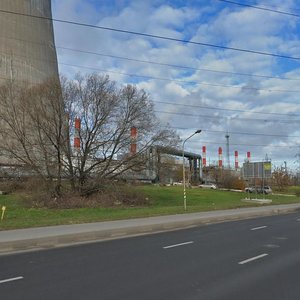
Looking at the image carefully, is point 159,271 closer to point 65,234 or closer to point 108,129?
point 65,234

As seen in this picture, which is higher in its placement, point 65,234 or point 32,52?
point 32,52

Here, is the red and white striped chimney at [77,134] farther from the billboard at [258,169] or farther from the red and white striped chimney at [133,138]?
the billboard at [258,169]

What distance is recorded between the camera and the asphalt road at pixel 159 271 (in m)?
7.69

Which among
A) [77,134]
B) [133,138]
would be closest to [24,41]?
[77,134]

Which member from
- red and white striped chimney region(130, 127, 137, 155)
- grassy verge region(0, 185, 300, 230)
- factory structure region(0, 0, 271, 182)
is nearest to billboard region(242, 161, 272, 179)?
grassy verge region(0, 185, 300, 230)

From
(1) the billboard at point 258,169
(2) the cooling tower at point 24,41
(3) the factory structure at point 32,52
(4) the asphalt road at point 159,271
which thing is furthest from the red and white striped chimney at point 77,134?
(1) the billboard at point 258,169

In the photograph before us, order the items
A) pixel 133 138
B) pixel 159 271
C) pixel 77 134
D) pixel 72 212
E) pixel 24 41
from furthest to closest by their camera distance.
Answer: pixel 24 41
pixel 133 138
pixel 77 134
pixel 72 212
pixel 159 271

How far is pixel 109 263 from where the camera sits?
10.9 metres

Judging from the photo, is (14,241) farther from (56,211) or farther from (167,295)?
(56,211)

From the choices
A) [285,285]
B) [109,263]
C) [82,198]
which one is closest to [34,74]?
[82,198]

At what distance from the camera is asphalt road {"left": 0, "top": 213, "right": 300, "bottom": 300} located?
7.69m

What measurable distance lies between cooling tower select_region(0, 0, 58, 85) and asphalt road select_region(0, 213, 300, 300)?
32.7 metres

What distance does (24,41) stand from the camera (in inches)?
1741

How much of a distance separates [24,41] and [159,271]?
38822 millimetres
